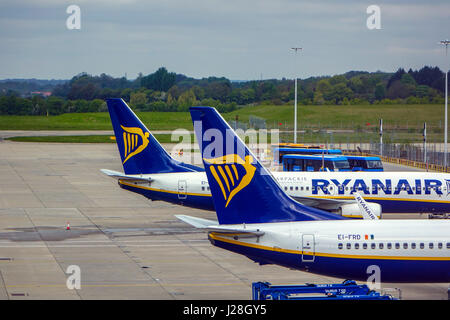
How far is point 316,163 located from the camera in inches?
2940

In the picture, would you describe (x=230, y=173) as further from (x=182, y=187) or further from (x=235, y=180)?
(x=182, y=187)

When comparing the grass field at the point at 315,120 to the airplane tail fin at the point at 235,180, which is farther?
the grass field at the point at 315,120

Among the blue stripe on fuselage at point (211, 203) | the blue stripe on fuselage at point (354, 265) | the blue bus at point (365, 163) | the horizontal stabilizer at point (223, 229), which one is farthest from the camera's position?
the blue bus at point (365, 163)

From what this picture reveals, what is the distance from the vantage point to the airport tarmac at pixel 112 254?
30297 millimetres

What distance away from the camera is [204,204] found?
1777 inches

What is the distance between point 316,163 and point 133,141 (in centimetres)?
3410

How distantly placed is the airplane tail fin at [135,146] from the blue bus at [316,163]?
87.7 feet

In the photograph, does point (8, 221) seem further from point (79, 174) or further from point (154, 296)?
point (79, 174)

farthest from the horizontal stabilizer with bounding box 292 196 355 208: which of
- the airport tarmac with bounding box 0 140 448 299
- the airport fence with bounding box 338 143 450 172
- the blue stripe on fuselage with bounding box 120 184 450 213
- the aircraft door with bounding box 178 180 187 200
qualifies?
the airport fence with bounding box 338 143 450 172

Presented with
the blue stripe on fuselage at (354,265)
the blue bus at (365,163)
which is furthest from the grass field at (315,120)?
the blue stripe on fuselage at (354,265)

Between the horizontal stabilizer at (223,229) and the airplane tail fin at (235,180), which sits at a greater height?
the airplane tail fin at (235,180)

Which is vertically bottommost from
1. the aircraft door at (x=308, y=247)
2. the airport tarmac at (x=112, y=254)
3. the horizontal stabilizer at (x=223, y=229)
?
the airport tarmac at (x=112, y=254)

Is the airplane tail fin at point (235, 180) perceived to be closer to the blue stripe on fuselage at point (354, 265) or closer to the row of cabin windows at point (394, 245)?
the blue stripe on fuselage at point (354, 265)
